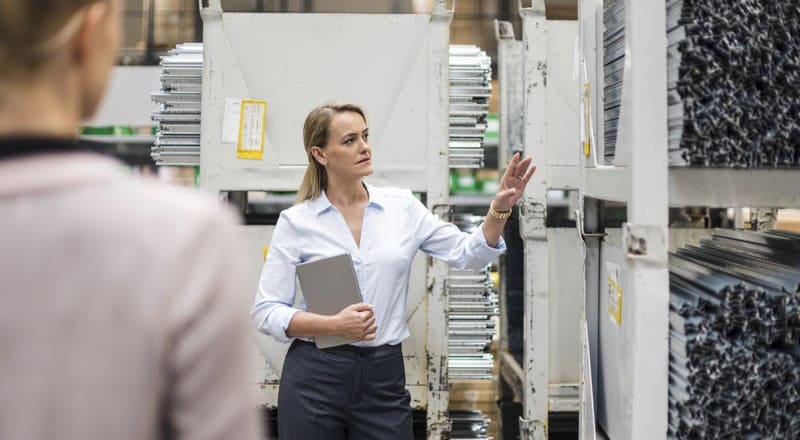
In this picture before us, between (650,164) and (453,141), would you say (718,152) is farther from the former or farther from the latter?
(453,141)

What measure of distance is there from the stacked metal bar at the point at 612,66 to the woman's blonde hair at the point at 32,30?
1332 millimetres

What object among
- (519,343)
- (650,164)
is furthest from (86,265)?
(519,343)

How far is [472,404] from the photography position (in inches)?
179

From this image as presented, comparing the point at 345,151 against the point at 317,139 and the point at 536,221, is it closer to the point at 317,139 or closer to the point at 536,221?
the point at 317,139

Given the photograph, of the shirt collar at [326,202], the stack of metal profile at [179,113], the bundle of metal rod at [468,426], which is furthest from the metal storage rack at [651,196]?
the stack of metal profile at [179,113]

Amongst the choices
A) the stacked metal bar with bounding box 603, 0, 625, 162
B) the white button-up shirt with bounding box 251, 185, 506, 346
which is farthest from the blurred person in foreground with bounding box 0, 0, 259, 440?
the white button-up shirt with bounding box 251, 185, 506, 346

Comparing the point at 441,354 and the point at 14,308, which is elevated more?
the point at 14,308

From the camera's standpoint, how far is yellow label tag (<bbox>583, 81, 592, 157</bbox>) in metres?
2.10

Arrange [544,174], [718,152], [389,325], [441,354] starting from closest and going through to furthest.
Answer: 1. [718,152]
2. [389,325]
3. [441,354]
4. [544,174]

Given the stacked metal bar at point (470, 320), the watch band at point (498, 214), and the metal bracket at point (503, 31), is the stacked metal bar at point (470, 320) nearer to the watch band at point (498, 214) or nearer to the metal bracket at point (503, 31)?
the watch band at point (498, 214)

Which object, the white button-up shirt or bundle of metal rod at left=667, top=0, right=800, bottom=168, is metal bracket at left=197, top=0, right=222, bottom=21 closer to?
the white button-up shirt

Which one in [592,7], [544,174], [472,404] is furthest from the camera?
[472,404]

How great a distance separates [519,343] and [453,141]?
1.25 metres

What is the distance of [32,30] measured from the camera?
27.4 inches
